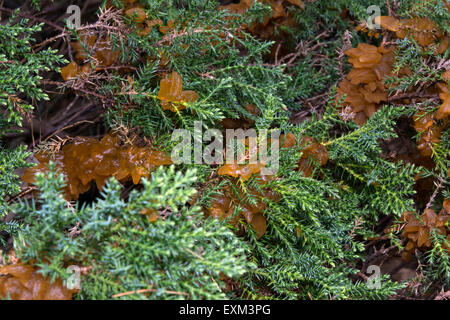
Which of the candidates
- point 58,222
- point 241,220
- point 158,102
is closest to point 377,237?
point 241,220

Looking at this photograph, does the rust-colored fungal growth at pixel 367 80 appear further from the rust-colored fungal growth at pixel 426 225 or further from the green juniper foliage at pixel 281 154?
the rust-colored fungal growth at pixel 426 225

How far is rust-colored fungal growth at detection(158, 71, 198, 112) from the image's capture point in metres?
1.19

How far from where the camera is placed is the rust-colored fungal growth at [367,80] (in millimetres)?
1366

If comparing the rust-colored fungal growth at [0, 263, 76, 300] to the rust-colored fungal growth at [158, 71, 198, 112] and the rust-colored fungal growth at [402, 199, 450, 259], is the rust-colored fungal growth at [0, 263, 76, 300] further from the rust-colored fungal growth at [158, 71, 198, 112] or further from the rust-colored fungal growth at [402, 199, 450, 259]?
the rust-colored fungal growth at [402, 199, 450, 259]

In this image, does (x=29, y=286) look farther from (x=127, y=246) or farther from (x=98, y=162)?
(x=98, y=162)

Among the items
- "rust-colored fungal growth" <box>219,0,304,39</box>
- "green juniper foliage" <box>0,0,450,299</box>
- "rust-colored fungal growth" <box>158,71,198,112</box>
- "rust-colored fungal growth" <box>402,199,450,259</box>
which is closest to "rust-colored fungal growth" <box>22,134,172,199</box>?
"green juniper foliage" <box>0,0,450,299</box>

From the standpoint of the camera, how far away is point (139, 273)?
33.6 inches

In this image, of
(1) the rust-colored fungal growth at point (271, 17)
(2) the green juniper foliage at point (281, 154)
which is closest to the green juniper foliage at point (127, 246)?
(2) the green juniper foliage at point (281, 154)

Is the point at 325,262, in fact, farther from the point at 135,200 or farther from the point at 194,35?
the point at 194,35

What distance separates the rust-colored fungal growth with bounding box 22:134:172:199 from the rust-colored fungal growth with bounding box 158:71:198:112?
153mm

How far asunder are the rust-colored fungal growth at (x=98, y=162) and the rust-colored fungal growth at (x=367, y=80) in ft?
2.16

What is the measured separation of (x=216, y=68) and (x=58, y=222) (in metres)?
0.76

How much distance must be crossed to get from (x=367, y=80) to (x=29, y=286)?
1.17 m

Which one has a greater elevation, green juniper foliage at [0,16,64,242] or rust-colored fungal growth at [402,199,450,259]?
green juniper foliage at [0,16,64,242]
